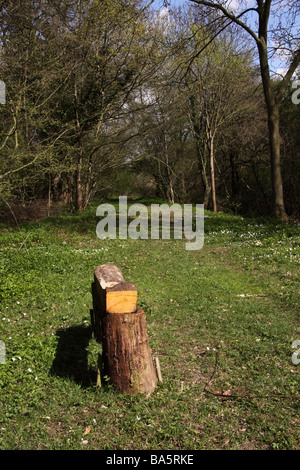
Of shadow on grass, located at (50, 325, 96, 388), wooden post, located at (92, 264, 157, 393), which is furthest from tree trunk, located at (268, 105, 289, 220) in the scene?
wooden post, located at (92, 264, 157, 393)

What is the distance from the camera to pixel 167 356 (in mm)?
4504

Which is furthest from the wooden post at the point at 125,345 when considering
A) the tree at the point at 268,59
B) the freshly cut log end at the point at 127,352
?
the tree at the point at 268,59

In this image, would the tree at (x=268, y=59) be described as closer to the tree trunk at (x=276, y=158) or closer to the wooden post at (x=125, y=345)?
the tree trunk at (x=276, y=158)

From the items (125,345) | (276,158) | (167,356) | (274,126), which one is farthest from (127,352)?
(274,126)

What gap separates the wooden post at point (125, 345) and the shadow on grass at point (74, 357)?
41 centimetres

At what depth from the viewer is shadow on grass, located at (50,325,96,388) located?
401cm

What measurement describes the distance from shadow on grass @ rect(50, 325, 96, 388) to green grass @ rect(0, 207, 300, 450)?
13 millimetres

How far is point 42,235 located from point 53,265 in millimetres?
4085

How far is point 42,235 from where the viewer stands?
39.5 feet

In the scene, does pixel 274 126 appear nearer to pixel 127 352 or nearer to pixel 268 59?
pixel 268 59

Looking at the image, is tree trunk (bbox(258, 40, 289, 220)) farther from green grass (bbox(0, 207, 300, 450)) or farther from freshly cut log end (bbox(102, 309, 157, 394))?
freshly cut log end (bbox(102, 309, 157, 394))

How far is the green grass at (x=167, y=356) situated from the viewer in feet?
10.4

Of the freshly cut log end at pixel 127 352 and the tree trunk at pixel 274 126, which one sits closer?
the freshly cut log end at pixel 127 352

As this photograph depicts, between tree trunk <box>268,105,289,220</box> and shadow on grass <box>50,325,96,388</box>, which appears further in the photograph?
tree trunk <box>268,105,289,220</box>
